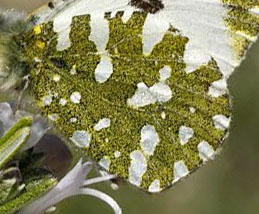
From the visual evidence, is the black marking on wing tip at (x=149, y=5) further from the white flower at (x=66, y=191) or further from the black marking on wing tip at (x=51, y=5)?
the white flower at (x=66, y=191)

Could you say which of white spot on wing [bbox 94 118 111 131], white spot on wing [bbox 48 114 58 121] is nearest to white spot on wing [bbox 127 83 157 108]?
white spot on wing [bbox 94 118 111 131]

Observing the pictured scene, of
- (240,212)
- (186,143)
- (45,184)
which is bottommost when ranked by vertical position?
(240,212)

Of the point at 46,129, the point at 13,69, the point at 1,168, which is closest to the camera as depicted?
the point at 1,168

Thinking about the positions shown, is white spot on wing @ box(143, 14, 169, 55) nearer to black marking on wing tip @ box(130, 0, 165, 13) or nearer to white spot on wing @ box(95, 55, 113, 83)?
black marking on wing tip @ box(130, 0, 165, 13)

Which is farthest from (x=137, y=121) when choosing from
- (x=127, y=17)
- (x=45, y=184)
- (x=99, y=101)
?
(x=45, y=184)

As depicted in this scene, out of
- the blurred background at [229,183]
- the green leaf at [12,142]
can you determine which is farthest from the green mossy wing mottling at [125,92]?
the blurred background at [229,183]

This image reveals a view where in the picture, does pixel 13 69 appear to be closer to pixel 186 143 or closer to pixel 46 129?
pixel 46 129
